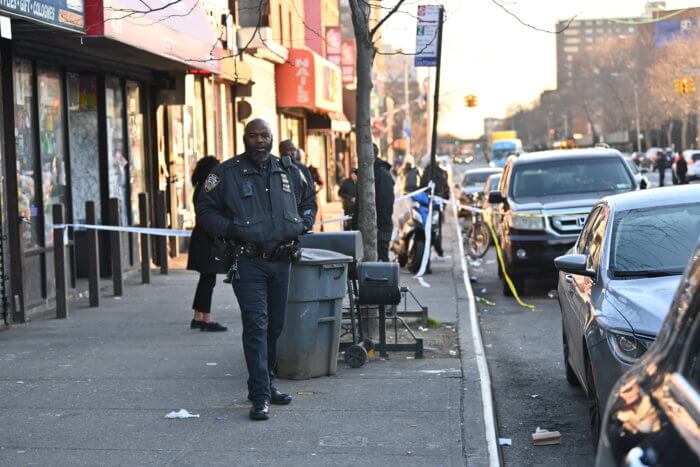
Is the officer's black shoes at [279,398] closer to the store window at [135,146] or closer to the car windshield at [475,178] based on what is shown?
the store window at [135,146]

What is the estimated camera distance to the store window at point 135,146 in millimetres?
17438

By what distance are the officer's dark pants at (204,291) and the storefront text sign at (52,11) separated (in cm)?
275

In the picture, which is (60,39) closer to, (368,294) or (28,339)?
(28,339)

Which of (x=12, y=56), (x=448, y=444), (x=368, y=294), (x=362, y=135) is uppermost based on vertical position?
(x=12, y=56)

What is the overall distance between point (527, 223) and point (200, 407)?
27.3 feet

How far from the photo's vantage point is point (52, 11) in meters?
11.0

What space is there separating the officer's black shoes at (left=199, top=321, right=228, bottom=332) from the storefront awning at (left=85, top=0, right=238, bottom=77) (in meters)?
2.53

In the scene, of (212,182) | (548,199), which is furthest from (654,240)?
(548,199)

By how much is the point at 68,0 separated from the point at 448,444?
22.0ft

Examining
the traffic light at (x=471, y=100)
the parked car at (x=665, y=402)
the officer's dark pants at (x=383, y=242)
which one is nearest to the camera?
the parked car at (x=665, y=402)

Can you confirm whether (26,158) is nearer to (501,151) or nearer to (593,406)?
(593,406)

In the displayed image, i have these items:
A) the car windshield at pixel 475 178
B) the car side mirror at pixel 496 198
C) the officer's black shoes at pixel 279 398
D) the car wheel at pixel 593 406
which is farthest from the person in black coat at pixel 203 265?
the car windshield at pixel 475 178


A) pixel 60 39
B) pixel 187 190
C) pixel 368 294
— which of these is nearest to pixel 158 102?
pixel 187 190

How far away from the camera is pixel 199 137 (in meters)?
22.2
